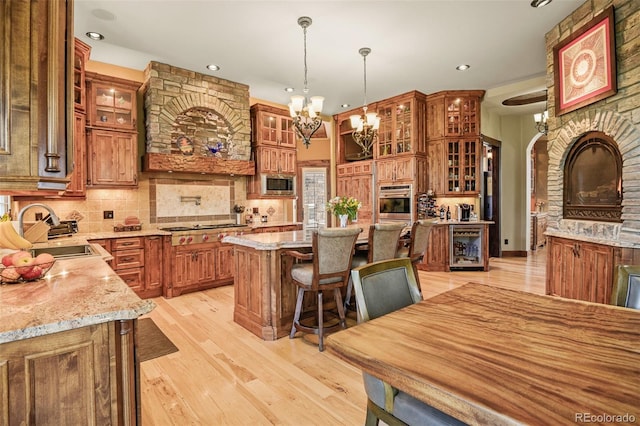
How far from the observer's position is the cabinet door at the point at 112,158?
4105mm

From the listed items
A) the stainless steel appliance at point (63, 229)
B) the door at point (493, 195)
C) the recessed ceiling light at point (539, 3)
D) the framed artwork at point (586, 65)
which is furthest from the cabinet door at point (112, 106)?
the door at point (493, 195)

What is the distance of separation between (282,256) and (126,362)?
182 cm

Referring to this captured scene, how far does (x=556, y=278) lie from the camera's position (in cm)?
382

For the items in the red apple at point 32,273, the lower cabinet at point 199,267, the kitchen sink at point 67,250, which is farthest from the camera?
the lower cabinet at point 199,267

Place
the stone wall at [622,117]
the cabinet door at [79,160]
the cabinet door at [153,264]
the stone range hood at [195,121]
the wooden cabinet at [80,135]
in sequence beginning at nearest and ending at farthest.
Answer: the stone wall at [622,117] < the wooden cabinet at [80,135] < the cabinet door at [79,160] < the cabinet door at [153,264] < the stone range hood at [195,121]

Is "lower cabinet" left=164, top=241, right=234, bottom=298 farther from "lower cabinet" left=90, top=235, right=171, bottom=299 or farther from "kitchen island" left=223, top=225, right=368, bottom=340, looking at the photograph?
"kitchen island" left=223, top=225, right=368, bottom=340

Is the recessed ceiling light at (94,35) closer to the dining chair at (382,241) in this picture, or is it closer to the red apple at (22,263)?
the red apple at (22,263)

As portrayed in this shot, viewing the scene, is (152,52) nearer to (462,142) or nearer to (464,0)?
(464,0)

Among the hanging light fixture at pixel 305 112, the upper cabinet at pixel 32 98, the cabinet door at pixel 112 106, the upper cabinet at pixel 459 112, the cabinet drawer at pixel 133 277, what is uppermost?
the upper cabinet at pixel 459 112

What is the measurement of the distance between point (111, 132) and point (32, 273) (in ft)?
10.5

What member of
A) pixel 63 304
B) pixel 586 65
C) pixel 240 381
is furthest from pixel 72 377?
pixel 586 65

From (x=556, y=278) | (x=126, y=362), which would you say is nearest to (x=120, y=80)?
(x=126, y=362)

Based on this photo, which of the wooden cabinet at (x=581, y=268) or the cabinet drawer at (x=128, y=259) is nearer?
the wooden cabinet at (x=581, y=268)

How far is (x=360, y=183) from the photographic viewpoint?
691cm
